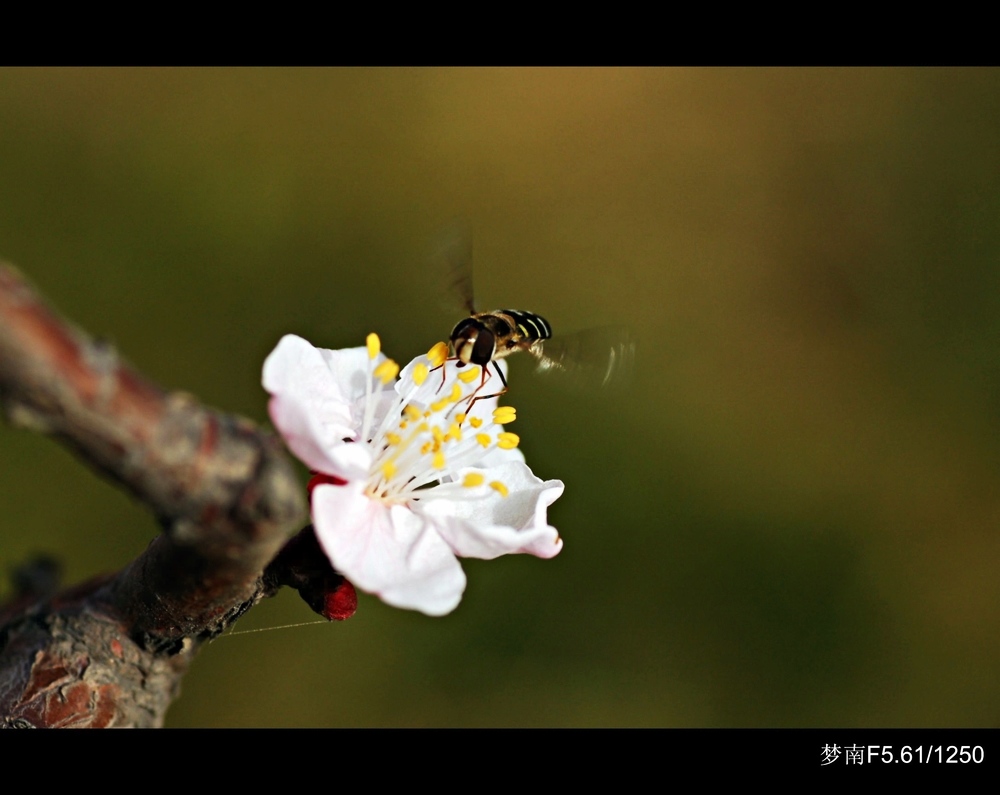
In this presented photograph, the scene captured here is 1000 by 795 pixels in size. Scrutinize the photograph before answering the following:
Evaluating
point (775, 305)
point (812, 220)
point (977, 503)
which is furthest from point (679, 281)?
point (977, 503)

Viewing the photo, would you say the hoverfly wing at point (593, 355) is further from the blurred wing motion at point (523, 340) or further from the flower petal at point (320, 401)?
the flower petal at point (320, 401)

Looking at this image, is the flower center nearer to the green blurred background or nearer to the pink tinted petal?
the pink tinted petal

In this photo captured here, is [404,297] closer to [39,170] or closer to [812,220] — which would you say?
[39,170]

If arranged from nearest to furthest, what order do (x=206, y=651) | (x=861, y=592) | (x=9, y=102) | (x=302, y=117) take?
(x=206, y=651) → (x=861, y=592) → (x=9, y=102) → (x=302, y=117)

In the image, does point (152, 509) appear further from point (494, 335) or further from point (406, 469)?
point (494, 335)

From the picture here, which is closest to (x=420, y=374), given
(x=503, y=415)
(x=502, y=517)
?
(x=503, y=415)

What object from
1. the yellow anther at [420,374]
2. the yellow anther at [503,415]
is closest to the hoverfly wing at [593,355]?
the yellow anther at [503,415]
